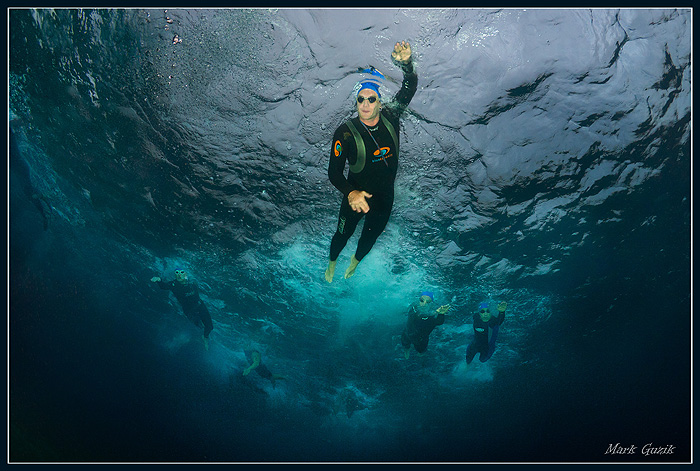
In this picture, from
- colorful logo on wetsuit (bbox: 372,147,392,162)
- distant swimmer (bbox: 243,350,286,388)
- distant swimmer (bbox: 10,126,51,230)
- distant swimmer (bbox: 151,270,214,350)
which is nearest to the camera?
colorful logo on wetsuit (bbox: 372,147,392,162)

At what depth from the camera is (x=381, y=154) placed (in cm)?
464

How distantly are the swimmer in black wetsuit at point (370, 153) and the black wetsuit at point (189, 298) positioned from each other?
489 inches

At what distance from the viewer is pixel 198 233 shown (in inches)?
528

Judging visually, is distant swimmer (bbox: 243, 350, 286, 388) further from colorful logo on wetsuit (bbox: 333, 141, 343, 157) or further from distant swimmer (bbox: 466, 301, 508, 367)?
colorful logo on wetsuit (bbox: 333, 141, 343, 157)

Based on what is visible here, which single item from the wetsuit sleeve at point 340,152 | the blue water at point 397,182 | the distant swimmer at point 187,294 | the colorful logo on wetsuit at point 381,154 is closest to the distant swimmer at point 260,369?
the blue water at point 397,182

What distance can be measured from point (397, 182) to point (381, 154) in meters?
4.46

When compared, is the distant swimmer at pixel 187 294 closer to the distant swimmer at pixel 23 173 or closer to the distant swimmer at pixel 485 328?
the distant swimmer at pixel 23 173

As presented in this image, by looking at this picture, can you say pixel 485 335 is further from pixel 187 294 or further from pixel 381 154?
pixel 187 294

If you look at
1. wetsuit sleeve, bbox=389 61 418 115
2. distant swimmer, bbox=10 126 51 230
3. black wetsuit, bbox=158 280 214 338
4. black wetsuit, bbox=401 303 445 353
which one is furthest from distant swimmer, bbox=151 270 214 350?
wetsuit sleeve, bbox=389 61 418 115

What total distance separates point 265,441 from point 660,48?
269 feet

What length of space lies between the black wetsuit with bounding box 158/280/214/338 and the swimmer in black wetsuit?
12417mm

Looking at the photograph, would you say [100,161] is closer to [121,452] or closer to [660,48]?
[660,48]

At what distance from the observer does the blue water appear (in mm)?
6520

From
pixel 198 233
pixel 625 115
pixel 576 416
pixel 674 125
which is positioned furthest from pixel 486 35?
pixel 576 416
